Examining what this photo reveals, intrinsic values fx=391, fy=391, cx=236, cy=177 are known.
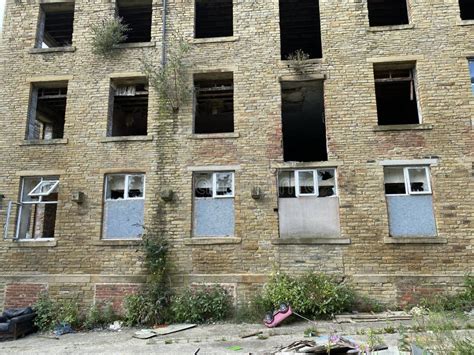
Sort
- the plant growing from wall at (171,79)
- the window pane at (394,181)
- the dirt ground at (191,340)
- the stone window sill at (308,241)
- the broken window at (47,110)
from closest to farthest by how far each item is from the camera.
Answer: the dirt ground at (191,340) < the stone window sill at (308,241) < the window pane at (394,181) < the plant growing from wall at (171,79) < the broken window at (47,110)

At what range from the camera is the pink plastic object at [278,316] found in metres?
9.62

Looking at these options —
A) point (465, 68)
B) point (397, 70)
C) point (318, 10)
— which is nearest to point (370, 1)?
point (318, 10)

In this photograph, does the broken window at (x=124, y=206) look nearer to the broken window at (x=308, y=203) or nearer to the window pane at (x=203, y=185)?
the window pane at (x=203, y=185)

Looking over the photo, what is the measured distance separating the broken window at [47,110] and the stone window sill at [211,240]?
21.4 feet

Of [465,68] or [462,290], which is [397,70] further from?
[462,290]

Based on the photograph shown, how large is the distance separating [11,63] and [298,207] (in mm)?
10743

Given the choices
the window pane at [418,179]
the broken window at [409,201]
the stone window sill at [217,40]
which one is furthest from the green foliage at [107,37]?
the window pane at [418,179]

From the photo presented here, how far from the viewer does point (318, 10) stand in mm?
13734

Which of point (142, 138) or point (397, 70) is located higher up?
point (397, 70)

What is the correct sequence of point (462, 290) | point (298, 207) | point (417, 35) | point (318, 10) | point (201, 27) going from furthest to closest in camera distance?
point (201, 27) → point (318, 10) → point (417, 35) → point (298, 207) → point (462, 290)

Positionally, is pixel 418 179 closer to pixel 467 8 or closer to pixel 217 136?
pixel 217 136

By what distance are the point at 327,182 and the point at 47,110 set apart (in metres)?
10.7

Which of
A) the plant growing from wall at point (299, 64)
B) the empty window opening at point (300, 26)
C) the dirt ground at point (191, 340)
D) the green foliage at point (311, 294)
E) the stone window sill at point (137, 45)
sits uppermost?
the empty window opening at point (300, 26)

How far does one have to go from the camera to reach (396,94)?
46.9 ft
